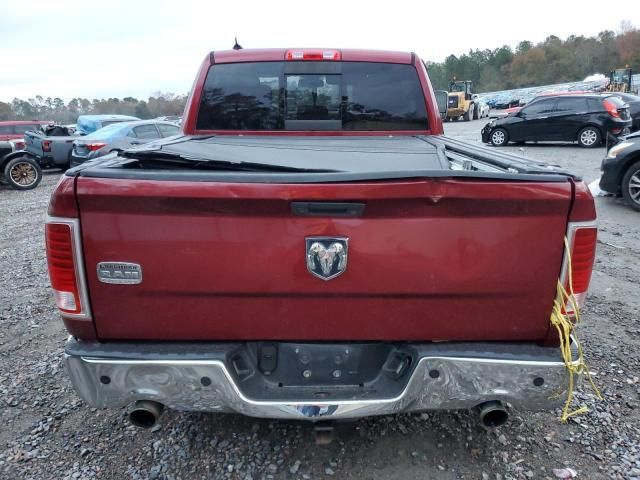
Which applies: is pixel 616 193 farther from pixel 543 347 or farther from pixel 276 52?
pixel 543 347

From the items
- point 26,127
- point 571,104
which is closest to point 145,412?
point 571,104

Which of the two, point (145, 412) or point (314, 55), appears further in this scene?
point (314, 55)

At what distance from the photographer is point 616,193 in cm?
786

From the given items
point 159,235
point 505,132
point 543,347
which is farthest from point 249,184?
point 505,132

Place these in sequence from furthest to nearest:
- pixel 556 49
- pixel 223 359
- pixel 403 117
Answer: pixel 556 49, pixel 403 117, pixel 223 359

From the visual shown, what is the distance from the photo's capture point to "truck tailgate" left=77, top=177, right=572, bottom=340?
6.16 ft

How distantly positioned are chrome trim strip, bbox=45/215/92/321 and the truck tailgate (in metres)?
0.03

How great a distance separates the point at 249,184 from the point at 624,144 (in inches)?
302

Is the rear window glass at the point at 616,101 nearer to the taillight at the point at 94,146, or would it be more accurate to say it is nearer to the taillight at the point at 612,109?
the taillight at the point at 612,109

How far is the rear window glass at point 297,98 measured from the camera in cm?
382

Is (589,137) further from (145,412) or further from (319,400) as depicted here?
(145,412)

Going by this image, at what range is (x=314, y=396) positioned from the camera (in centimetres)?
205

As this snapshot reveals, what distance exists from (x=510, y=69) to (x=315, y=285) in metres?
108

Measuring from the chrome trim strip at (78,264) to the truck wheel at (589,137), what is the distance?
1650 cm
